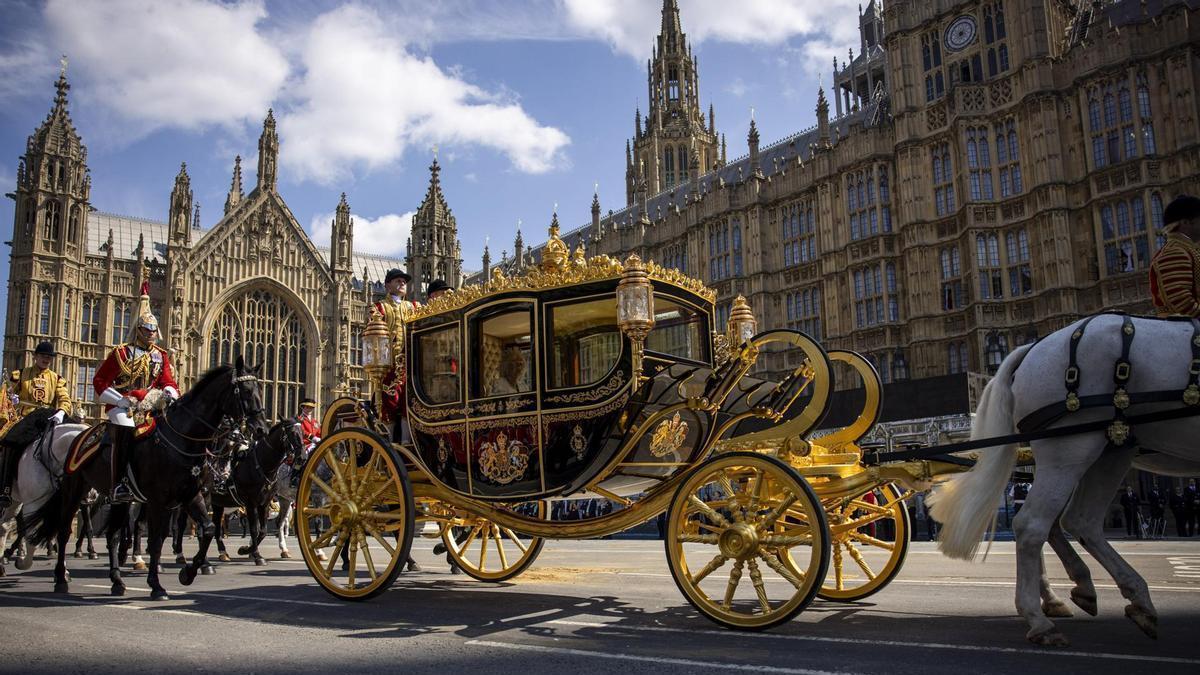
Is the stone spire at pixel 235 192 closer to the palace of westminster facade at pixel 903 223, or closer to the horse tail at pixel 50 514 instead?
the palace of westminster facade at pixel 903 223

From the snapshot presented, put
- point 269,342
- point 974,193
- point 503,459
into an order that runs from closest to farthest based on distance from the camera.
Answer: point 503,459 < point 974,193 < point 269,342

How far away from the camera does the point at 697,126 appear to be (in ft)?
201

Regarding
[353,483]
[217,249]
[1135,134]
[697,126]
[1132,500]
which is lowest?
[1132,500]

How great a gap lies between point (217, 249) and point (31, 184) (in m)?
9.67

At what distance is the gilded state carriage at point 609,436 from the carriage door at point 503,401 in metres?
0.02

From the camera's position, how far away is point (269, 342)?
48875mm

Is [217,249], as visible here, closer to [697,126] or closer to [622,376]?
[697,126]

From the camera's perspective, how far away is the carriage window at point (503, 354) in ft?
24.3

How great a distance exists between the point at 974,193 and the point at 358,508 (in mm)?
26430

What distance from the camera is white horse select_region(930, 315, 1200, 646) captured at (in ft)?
15.7

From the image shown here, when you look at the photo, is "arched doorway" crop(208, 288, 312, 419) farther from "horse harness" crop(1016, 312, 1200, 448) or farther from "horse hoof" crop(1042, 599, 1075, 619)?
"horse harness" crop(1016, 312, 1200, 448)

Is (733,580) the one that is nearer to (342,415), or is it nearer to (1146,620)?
(1146,620)

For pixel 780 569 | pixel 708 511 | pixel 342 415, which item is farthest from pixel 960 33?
pixel 780 569

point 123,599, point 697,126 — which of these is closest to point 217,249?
point 697,126
